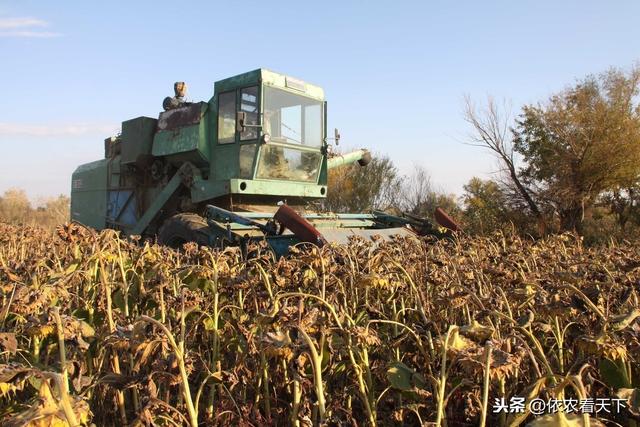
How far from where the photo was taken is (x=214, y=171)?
8.54m

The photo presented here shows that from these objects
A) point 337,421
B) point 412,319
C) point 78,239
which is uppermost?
point 78,239

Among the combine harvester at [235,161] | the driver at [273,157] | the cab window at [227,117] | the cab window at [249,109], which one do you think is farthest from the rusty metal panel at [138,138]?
the driver at [273,157]

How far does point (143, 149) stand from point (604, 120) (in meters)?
12.3

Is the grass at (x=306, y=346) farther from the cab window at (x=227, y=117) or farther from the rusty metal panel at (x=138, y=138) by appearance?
the rusty metal panel at (x=138, y=138)

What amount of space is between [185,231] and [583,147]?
12.2 metres

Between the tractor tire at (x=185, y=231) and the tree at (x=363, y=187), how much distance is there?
52.8 feet

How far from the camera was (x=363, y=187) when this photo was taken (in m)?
24.3

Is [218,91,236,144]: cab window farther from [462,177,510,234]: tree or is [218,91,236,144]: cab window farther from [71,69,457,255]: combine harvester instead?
[462,177,510,234]: tree

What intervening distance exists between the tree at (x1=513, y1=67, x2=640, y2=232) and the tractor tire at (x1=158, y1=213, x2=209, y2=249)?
11260 millimetres

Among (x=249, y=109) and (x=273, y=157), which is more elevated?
(x=249, y=109)

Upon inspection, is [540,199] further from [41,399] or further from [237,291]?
[41,399]

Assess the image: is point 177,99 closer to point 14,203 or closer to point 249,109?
point 249,109

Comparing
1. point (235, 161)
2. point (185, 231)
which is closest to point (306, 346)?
point (185, 231)

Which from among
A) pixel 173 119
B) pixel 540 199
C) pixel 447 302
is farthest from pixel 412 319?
pixel 540 199
